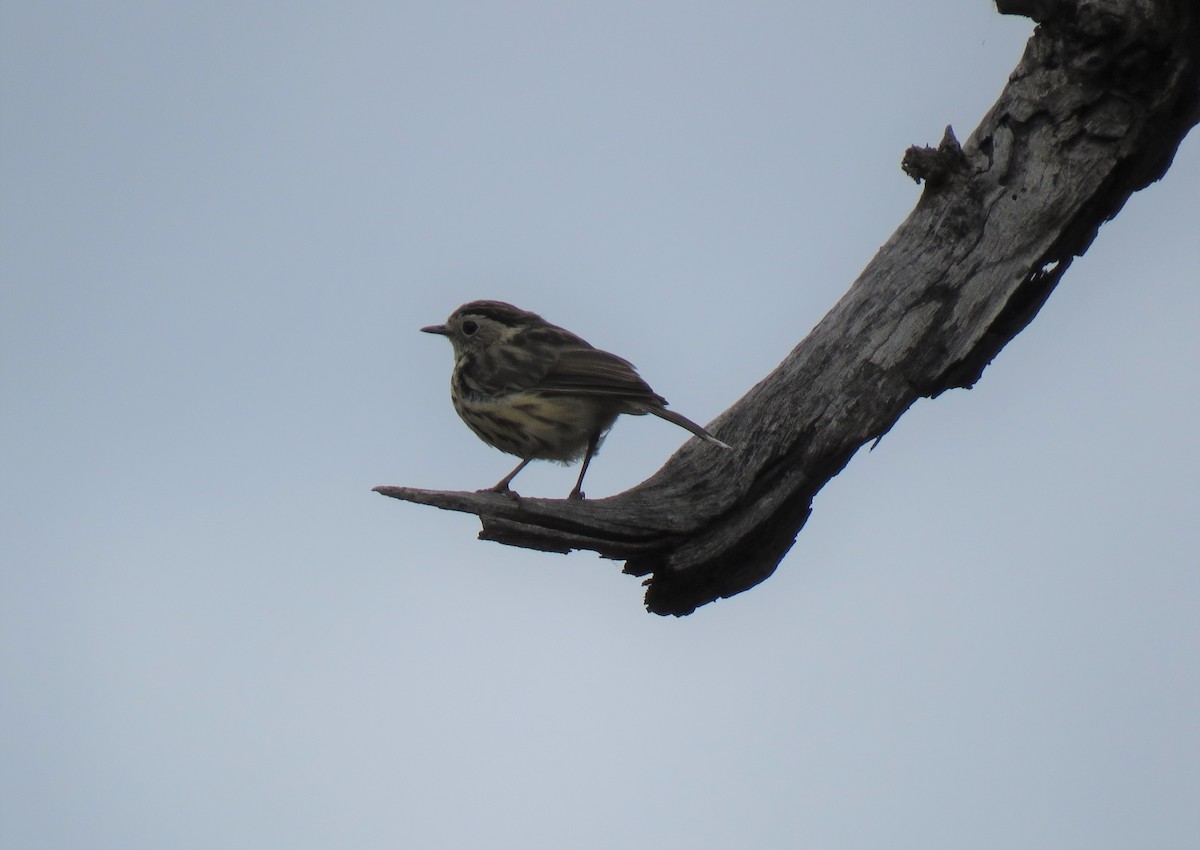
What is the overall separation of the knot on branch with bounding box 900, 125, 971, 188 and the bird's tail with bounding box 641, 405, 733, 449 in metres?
1.94

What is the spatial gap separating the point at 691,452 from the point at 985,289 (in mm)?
1985

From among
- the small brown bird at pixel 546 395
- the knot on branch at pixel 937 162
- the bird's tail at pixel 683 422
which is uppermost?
the knot on branch at pixel 937 162

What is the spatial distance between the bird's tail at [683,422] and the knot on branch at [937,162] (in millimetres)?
1943

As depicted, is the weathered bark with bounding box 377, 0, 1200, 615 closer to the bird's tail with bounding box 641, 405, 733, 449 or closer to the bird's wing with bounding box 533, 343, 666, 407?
the bird's tail with bounding box 641, 405, 733, 449

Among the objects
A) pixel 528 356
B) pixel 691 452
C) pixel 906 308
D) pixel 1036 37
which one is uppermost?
pixel 1036 37

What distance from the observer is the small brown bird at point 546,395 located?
9.16 metres

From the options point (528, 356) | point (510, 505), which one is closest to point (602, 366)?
point (528, 356)

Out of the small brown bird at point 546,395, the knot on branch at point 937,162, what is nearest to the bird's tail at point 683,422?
the small brown bird at point 546,395

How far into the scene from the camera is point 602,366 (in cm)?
926

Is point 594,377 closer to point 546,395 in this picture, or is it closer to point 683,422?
point 546,395

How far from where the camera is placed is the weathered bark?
24.7ft

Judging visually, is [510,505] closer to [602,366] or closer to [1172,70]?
[602,366]

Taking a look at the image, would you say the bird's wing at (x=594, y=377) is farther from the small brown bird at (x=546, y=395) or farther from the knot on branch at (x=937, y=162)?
the knot on branch at (x=937, y=162)

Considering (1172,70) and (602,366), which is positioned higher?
(1172,70)
